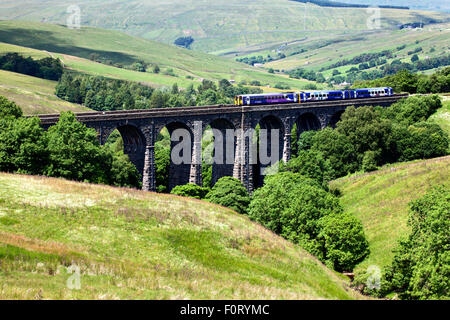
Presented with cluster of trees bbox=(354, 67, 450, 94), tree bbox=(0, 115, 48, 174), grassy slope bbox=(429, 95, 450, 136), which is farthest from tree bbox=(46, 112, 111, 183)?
cluster of trees bbox=(354, 67, 450, 94)

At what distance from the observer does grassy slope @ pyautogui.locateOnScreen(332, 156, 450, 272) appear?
56.1m

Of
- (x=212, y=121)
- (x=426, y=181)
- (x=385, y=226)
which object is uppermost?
(x=212, y=121)

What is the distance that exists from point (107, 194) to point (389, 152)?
215ft

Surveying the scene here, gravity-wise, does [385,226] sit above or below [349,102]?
below

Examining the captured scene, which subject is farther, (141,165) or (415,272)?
(141,165)

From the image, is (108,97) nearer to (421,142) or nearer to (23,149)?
(421,142)

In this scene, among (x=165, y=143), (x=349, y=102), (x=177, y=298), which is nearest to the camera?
(x=177, y=298)

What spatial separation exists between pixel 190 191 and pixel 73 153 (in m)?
24.3

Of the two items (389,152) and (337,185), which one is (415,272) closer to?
(337,185)

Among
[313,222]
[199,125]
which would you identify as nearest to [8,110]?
[199,125]

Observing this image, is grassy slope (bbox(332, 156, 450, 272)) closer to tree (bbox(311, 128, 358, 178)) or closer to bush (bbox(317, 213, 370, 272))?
bush (bbox(317, 213, 370, 272))

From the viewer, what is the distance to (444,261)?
1545 inches
